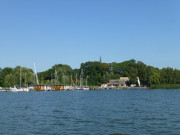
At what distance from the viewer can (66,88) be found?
126m

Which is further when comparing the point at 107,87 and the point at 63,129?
the point at 107,87

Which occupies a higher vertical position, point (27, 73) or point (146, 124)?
point (27, 73)

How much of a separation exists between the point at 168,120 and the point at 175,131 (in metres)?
5.45

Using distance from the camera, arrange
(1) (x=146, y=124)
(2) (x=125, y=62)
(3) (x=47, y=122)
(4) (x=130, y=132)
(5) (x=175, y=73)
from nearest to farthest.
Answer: (4) (x=130, y=132) → (1) (x=146, y=124) → (3) (x=47, y=122) → (5) (x=175, y=73) → (2) (x=125, y=62)

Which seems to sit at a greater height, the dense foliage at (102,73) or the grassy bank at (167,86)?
the dense foliage at (102,73)

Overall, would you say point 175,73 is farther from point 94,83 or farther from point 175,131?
point 175,131

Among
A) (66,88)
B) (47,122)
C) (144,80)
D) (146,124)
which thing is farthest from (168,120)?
(144,80)

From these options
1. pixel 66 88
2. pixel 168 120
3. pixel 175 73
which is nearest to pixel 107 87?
pixel 66 88

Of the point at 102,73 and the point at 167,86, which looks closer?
the point at 167,86

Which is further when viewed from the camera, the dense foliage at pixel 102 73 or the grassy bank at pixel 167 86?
the dense foliage at pixel 102 73

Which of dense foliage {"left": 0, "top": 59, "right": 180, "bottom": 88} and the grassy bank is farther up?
dense foliage {"left": 0, "top": 59, "right": 180, "bottom": 88}

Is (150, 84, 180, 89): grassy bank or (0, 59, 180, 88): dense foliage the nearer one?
(150, 84, 180, 89): grassy bank

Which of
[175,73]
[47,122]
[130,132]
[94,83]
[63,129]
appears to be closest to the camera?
[130,132]

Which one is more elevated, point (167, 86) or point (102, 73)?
point (102, 73)
